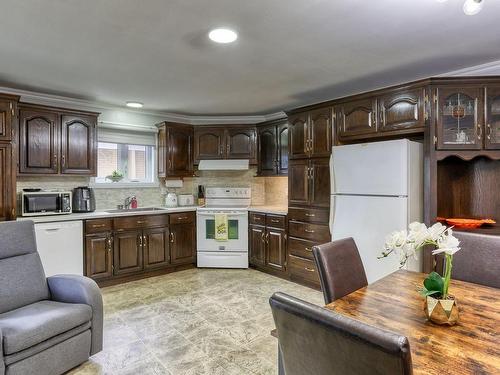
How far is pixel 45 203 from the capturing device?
141 inches

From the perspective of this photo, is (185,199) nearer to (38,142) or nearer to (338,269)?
(38,142)

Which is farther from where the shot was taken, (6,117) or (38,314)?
(6,117)

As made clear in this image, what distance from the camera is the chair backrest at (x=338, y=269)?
63.2 inches

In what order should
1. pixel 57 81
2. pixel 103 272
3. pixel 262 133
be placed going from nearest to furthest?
→ pixel 57 81 → pixel 103 272 → pixel 262 133

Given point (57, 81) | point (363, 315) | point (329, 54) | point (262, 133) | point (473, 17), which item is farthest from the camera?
point (262, 133)

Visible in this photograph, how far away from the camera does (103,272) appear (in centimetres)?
379

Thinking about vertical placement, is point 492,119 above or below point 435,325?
above

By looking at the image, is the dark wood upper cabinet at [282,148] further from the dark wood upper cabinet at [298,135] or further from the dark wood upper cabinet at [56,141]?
the dark wood upper cabinet at [56,141]

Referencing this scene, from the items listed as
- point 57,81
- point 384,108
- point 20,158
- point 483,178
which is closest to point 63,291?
point 20,158

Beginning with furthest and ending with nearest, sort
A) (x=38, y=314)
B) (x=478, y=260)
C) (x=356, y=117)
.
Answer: (x=356, y=117) < (x=38, y=314) < (x=478, y=260)

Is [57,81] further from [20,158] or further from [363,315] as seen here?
[363,315]

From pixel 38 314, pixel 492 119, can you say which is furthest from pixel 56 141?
pixel 492 119

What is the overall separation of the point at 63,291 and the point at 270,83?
2705mm

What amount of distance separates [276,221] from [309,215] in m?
0.56
